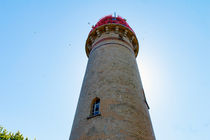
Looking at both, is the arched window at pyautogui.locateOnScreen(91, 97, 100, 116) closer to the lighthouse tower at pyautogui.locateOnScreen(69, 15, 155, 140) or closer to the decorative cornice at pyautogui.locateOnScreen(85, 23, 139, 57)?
the lighthouse tower at pyautogui.locateOnScreen(69, 15, 155, 140)

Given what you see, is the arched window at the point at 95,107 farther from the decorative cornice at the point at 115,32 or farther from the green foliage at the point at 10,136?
the green foliage at the point at 10,136

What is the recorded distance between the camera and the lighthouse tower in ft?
20.9

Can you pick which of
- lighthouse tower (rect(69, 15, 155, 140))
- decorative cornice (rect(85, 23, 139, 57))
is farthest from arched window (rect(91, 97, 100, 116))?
decorative cornice (rect(85, 23, 139, 57))

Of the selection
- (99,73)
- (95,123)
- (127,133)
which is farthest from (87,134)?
(99,73)

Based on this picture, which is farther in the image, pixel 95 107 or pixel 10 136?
pixel 10 136

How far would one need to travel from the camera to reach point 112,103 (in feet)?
24.0

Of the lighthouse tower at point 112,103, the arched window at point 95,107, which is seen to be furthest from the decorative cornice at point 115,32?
the arched window at point 95,107

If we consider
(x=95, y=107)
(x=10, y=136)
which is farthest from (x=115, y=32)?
(x=10, y=136)

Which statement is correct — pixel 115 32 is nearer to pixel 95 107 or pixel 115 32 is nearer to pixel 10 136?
pixel 95 107

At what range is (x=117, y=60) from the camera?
34.0 ft

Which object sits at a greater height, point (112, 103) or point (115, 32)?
point (115, 32)

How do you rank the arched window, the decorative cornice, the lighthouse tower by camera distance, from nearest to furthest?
the lighthouse tower < the arched window < the decorative cornice

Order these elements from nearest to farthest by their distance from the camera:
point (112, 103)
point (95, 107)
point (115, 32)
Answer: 1. point (112, 103)
2. point (95, 107)
3. point (115, 32)

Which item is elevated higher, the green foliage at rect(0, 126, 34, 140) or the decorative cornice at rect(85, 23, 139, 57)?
the decorative cornice at rect(85, 23, 139, 57)
